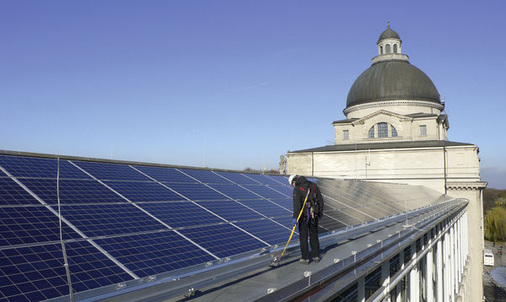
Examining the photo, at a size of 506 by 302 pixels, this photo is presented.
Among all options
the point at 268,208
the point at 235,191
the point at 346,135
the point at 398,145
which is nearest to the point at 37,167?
the point at 235,191

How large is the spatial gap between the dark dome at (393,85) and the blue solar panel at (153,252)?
64880 millimetres

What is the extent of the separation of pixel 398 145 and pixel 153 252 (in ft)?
190

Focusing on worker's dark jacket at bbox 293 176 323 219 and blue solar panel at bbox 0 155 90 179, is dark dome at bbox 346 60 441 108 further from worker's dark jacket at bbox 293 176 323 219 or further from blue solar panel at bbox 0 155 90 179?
worker's dark jacket at bbox 293 176 323 219

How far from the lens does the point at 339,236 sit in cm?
1171

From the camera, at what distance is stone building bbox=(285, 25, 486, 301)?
54.8m

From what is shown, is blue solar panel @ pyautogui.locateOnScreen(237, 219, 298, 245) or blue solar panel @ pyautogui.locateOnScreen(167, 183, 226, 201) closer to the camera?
blue solar panel @ pyautogui.locateOnScreen(237, 219, 298, 245)

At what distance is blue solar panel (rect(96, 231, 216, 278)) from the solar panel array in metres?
0.02

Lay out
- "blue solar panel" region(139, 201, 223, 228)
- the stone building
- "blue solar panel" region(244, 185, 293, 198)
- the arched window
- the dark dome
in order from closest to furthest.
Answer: "blue solar panel" region(139, 201, 223, 228) → "blue solar panel" region(244, 185, 293, 198) → the stone building → the arched window → the dark dome

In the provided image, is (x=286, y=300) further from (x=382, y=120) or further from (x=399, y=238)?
(x=382, y=120)

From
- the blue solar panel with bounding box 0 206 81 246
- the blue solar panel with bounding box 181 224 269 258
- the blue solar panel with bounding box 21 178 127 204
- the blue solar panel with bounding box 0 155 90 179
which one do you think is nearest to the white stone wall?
the blue solar panel with bounding box 181 224 269 258

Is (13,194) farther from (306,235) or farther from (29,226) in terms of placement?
(306,235)

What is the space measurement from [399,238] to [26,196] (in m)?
10.4

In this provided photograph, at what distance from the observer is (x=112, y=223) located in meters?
8.16

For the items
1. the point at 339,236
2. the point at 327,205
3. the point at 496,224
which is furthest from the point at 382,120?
the point at 496,224
